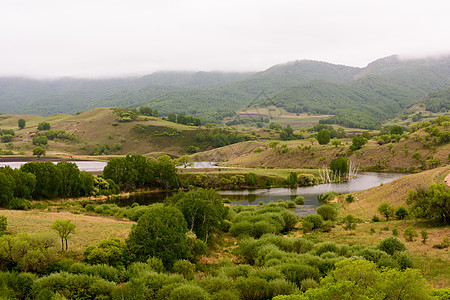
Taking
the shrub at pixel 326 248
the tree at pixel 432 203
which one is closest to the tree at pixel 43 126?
the shrub at pixel 326 248

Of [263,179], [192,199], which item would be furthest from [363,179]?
[192,199]

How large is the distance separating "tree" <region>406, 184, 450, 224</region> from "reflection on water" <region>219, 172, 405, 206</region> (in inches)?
1044

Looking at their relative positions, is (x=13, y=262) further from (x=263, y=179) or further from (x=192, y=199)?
(x=263, y=179)

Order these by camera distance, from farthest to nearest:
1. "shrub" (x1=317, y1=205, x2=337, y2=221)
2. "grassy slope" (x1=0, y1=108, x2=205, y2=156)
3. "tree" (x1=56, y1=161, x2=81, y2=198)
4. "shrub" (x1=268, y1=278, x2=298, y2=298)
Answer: "grassy slope" (x1=0, y1=108, x2=205, y2=156) → "tree" (x1=56, y1=161, x2=81, y2=198) → "shrub" (x1=317, y1=205, x2=337, y2=221) → "shrub" (x1=268, y1=278, x2=298, y2=298)

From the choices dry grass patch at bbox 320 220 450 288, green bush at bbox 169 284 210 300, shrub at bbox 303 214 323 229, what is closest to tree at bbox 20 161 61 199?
shrub at bbox 303 214 323 229

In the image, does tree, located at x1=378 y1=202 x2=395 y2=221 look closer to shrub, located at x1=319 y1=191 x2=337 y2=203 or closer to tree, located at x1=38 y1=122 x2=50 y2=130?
shrub, located at x1=319 y1=191 x2=337 y2=203

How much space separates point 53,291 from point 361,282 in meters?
16.7

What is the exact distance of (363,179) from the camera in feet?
289

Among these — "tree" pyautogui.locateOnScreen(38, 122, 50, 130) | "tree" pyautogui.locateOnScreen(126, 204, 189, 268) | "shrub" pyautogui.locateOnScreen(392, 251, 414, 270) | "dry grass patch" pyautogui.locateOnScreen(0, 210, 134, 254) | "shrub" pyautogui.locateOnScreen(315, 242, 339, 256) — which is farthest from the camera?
"tree" pyautogui.locateOnScreen(38, 122, 50, 130)

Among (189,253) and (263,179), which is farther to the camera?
(263,179)

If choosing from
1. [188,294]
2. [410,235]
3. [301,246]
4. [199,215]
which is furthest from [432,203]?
[188,294]

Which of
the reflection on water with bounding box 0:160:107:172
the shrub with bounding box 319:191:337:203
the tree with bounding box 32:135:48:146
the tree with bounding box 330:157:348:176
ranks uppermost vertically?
the tree with bounding box 32:135:48:146

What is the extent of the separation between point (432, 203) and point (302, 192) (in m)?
42.9

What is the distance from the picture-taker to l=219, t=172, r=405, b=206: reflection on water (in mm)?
67500
